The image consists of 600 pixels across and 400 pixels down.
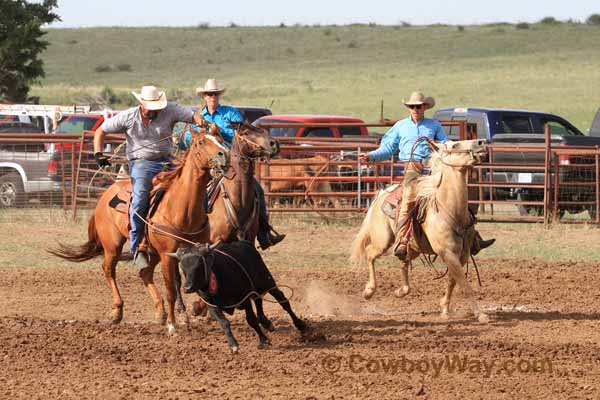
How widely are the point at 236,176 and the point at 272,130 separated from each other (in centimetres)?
1119

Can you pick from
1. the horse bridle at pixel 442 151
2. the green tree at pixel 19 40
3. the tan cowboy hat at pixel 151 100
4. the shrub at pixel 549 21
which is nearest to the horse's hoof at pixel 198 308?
the tan cowboy hat at pixel 151 100

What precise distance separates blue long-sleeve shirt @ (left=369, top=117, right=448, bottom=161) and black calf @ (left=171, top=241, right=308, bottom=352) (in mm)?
2302

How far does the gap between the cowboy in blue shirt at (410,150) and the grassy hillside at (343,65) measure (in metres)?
28.7

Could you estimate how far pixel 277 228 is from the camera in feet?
53.6

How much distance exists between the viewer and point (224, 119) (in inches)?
380

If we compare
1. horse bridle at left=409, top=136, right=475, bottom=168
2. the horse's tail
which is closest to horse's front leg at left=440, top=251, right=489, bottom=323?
horse bridle at left=409, top=136, right=475, bottom=168

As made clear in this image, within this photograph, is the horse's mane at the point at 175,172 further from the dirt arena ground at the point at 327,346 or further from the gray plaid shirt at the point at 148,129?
the dirt arena ground at the point at 327,346

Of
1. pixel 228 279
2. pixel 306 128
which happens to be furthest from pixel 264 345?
pixel 306 128

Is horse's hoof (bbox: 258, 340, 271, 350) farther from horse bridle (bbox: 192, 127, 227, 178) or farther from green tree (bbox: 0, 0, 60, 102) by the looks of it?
green tree (bbox: 0, 0, 60, 102)

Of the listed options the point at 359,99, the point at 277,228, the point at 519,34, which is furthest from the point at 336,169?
the point at 519,34

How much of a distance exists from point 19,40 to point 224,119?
2034 cm

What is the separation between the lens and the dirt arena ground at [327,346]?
682 cm

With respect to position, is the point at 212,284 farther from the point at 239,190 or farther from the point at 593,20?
the point at 593,20

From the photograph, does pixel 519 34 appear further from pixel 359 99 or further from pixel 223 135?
pixel 223 135
